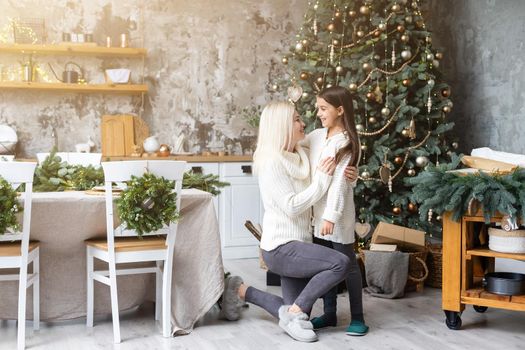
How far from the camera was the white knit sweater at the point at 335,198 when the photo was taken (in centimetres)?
357

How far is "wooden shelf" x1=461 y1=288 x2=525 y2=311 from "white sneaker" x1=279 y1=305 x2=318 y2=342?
89 centimetres

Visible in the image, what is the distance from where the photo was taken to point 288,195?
3.56 meters

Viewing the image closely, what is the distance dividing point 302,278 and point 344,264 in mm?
306

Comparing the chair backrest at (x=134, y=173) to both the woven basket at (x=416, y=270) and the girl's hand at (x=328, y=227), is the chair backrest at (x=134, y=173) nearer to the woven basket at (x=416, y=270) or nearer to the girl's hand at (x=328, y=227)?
the girl's hand at (x=328, y=227)

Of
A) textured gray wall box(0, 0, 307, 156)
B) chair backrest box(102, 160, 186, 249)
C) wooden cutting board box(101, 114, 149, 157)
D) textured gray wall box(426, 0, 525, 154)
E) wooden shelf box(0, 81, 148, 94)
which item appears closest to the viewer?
chair backrest box(102, 160, 186, 249)

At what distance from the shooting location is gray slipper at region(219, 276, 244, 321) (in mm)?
3967

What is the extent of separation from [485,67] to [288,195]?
10.3 ft

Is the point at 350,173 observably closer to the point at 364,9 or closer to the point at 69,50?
the point at 364,9

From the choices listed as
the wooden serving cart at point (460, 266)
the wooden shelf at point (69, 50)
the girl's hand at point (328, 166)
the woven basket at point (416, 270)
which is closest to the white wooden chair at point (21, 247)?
the girl's hand at point (328, 166)

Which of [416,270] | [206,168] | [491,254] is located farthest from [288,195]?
[206,168]

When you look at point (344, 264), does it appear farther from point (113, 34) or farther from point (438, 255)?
point (113, 34)

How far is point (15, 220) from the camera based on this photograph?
329 cm

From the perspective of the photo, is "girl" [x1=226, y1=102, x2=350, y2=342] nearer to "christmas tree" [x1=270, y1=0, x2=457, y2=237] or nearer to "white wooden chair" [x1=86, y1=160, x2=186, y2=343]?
"white wooden chair" [x1=86, y1=160, x2=186, y2=343]

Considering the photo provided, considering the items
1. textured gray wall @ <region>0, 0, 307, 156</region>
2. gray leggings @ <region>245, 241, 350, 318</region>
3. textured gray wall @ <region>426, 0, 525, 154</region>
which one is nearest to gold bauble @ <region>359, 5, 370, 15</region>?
textured gray wall @ <region>426, 0, 525, 154</region>
